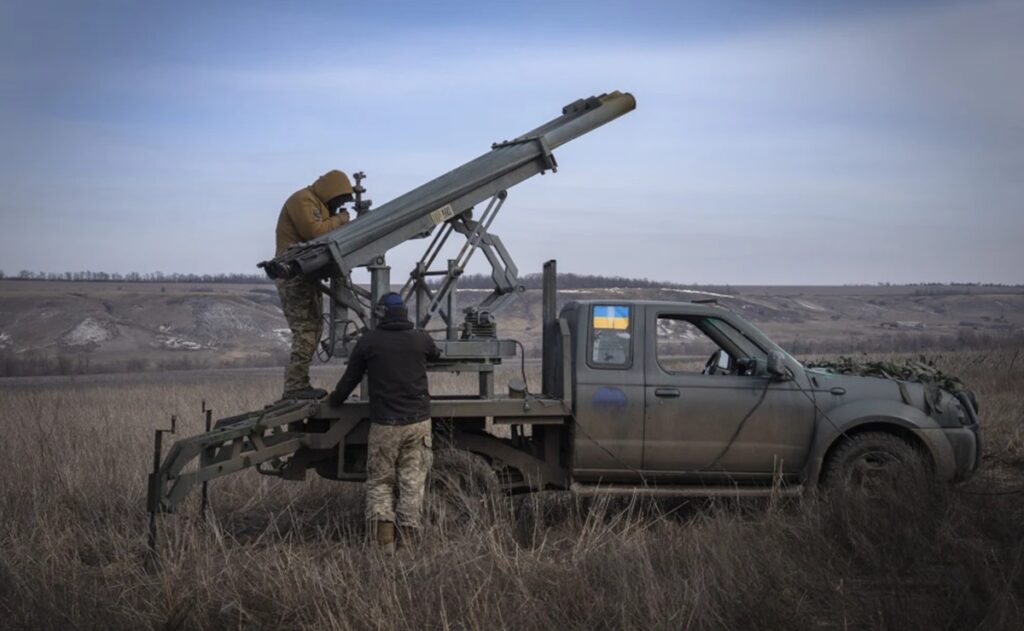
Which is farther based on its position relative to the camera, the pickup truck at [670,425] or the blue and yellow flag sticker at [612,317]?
the blue and yellow flag sticker at [612,317]

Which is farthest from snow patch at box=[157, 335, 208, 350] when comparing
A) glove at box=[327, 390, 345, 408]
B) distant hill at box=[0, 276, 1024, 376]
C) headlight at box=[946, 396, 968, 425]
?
headlight at box=[946, 396, 968, 425]

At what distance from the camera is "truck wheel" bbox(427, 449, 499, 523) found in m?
8.23

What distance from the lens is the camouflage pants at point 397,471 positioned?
25.6 feet

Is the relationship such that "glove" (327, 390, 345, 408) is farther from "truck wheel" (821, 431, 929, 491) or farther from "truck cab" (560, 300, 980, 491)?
"truck wheel" (821, 431, 929, 491)

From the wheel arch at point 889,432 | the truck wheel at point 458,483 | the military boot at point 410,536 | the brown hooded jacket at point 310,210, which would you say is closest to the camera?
the military boot at point 410,536

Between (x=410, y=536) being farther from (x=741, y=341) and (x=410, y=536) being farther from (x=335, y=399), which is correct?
(x=741, y=341)

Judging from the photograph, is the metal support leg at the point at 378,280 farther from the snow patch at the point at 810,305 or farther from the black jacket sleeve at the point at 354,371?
the snow patch at the point at 810,305

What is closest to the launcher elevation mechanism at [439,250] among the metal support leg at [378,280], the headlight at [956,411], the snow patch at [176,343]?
the metal support leg at [378,280]

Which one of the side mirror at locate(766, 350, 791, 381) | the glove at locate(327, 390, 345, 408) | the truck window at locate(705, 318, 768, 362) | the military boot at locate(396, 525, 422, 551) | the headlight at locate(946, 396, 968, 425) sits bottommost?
the military boot at locate(396, 525, 422, 551)

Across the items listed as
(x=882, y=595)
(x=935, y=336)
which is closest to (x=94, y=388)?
(x=882, y=595)

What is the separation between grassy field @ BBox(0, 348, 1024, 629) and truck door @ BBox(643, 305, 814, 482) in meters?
0.36

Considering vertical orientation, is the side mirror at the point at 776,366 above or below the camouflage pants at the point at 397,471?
above

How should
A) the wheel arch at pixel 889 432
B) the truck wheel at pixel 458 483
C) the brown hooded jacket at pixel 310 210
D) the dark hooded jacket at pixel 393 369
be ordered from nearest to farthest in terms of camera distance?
the dark hooded jacket at pixel 393 369 → the truck wheel at pixel 458 483 → the wheel arch at pixel 889 432 → the brown hooded jacket at pixel 310 210

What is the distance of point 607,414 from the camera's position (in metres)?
8.40
